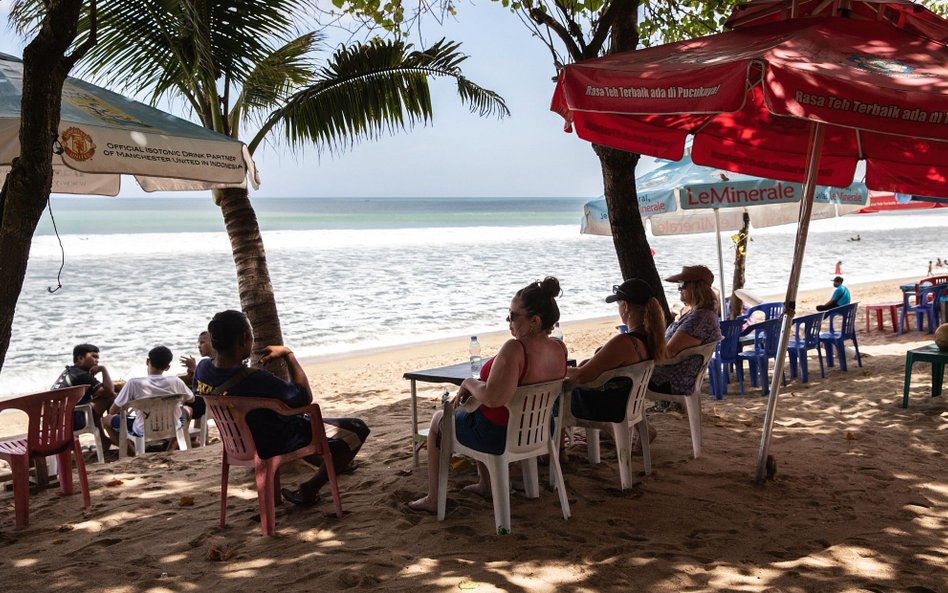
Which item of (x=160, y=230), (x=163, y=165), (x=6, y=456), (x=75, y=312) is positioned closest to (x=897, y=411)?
(x=163, y=165)

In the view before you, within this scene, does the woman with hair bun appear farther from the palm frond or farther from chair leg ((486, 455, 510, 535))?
the palm frond

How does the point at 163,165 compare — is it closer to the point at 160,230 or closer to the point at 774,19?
the point at 774,19

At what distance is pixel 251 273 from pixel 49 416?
2321 mm

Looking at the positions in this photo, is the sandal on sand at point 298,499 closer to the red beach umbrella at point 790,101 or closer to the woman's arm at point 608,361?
the woman's arm at point 608,361

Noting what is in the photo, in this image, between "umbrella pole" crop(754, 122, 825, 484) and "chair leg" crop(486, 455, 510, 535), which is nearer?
"chair leg" crop(486, 455, 510, 535)

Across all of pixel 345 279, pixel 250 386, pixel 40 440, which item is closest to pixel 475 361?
pixel 250 386

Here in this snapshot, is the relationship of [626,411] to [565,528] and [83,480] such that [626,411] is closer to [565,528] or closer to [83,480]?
[565,528]

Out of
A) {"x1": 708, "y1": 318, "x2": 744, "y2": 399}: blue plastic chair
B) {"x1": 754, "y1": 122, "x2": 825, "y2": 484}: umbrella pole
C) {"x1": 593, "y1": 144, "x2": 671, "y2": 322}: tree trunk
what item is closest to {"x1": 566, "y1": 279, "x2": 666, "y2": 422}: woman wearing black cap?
{"x1": 754, "y1": 122, "x2": 825, "y2": 484}: umbrella pole

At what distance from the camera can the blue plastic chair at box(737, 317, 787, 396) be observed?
840 cm

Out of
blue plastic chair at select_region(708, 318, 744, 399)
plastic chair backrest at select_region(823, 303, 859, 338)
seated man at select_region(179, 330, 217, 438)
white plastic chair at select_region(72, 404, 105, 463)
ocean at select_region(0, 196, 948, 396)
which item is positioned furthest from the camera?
ocean at select_region(0, 196, 948, 396)

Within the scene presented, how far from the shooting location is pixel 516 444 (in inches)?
167

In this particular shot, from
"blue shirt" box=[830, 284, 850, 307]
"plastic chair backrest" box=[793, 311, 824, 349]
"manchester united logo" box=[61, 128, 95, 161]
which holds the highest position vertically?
"manchester united logo" box=[61, 128, 95, 161]

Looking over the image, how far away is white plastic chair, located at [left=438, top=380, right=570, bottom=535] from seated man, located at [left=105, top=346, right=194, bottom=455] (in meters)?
3.19

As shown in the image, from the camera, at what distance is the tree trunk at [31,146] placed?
11.2 ft
